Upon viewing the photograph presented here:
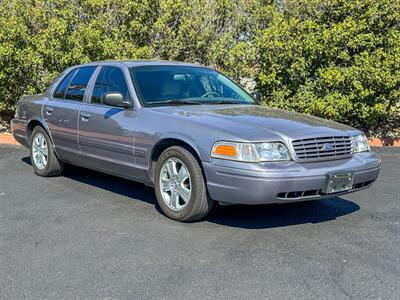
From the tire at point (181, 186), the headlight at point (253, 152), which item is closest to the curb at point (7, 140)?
the tire at point (181, 186)

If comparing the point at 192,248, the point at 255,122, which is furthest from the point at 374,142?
the point at 192,248

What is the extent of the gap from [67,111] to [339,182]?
136 inches

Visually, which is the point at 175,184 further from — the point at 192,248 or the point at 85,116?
the point at 85,116

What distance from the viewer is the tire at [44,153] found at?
22.9 ft

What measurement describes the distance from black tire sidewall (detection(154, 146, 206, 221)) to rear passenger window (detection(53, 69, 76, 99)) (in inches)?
92.8

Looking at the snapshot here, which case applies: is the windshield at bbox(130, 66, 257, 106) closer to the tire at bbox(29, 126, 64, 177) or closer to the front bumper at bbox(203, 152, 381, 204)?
the front bumper at bbox(203, 152, 381, 204)

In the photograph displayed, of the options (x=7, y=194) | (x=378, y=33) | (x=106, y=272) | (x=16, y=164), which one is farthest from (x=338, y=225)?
(x=378, y=33)

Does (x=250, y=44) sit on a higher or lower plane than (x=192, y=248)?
higher

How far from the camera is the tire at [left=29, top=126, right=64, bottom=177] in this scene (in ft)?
22.9

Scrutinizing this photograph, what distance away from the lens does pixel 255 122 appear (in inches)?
195

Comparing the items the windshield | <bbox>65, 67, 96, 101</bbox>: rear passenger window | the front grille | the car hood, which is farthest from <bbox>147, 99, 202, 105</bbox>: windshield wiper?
the front grille

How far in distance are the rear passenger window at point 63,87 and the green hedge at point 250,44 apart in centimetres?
336

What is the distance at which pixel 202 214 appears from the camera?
495 centimetres

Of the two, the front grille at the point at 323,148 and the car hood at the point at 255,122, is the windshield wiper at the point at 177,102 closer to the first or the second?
the car hood at the point at 255,122
